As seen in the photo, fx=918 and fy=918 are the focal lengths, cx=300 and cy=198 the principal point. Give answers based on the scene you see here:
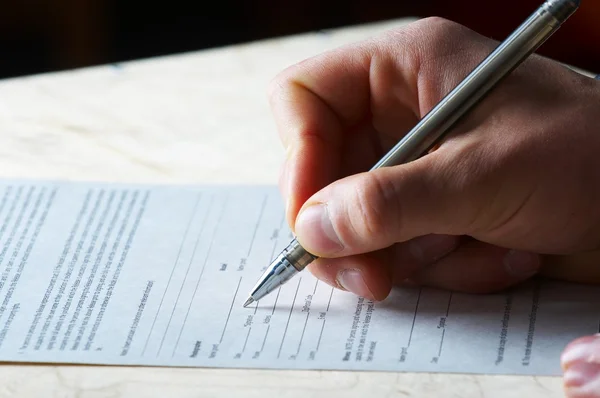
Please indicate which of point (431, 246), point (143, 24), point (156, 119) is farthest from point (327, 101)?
point (143, 24)

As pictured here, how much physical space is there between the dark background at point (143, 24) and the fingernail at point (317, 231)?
4.55 feet

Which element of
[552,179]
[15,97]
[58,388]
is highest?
[552,179]

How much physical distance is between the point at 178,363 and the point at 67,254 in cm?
19

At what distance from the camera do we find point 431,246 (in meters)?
0.73

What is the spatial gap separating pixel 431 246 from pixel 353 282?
0.09 m

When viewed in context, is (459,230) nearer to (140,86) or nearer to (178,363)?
(178,363)

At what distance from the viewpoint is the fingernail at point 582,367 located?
1.81 feet

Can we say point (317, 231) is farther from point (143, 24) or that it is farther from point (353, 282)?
point (143, 24)

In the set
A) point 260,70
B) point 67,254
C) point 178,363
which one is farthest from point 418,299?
point 260,70

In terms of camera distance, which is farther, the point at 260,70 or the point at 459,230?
the point at 260,70

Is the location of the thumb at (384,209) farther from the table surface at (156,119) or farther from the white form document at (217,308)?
the table surface at (156,119)

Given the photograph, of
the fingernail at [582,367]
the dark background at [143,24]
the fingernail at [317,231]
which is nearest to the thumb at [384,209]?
the fingernail at [317,231]

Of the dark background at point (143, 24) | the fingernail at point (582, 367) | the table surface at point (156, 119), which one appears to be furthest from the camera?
the dark background at point (143, 24)

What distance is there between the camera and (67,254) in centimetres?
75
